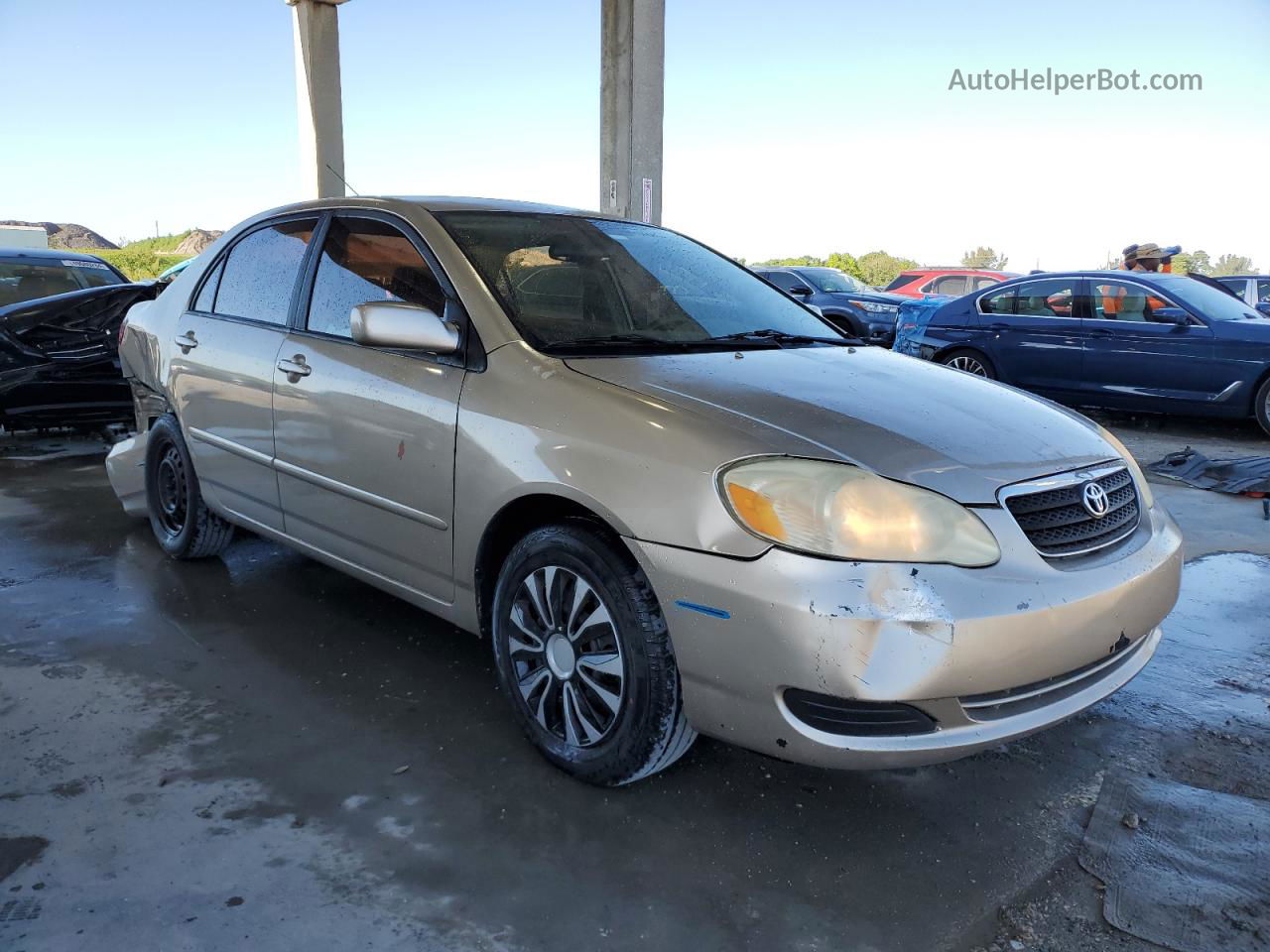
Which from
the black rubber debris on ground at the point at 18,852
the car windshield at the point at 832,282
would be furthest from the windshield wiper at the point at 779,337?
the car windshield at the point at 832,282

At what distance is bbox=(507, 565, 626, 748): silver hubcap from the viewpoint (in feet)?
8.18

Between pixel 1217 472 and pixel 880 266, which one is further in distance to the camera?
pixel 880 266

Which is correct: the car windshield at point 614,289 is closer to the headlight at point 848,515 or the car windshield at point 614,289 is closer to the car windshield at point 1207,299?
the headlight at point 848,515

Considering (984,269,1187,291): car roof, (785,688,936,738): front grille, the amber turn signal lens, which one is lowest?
(785,688,936,738): front grille

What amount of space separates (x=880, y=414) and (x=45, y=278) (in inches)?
315

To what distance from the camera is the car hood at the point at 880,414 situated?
2318 mm

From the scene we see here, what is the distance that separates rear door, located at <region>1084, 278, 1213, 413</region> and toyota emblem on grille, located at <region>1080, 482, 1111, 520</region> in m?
6.93

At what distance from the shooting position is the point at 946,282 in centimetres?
1633

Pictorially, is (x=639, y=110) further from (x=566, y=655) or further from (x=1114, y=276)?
(x=566, y=655)

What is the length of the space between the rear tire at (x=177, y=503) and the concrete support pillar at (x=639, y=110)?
22.5ft

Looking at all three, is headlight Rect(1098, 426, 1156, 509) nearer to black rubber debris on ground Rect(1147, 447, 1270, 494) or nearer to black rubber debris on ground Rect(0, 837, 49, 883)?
black rubber debris on ground Rect(0, 837, 49, 883)

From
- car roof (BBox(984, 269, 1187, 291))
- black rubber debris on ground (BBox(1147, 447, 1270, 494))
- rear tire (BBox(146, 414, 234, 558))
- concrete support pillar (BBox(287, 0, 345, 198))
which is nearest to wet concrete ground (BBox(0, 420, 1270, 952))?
rear tire (BBox(146, 414, 234, 558))

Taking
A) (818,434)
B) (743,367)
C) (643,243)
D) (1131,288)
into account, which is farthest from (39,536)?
(1131,288)

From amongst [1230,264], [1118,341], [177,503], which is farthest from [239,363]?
[1230,264]
